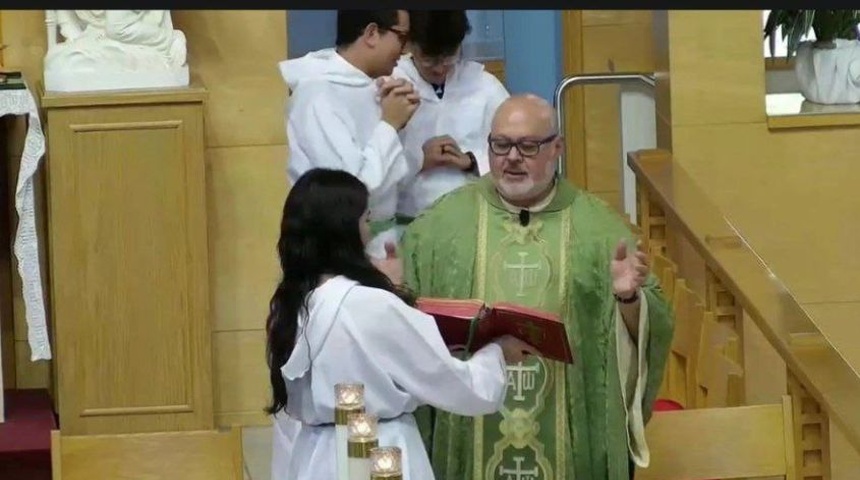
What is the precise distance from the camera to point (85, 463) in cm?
357

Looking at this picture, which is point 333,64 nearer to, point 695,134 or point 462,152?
point 462,152

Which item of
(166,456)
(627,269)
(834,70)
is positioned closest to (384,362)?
(627,269)

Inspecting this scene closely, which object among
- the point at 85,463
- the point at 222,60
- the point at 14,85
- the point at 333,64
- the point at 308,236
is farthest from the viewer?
the point at 222,60

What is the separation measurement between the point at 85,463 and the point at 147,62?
244 cm

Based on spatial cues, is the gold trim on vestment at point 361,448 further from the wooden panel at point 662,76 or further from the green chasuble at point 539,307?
the wooden panel at point 662,76

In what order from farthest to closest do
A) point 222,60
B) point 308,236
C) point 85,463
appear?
point 222,60
point 85,463
point 308,236

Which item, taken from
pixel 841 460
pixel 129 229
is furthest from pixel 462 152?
pixel 841 460

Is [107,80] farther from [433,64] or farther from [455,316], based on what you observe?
[455,316]

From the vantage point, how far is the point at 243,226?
631 centimetres

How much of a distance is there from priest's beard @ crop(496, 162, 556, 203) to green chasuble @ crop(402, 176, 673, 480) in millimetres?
67

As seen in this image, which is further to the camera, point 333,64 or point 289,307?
point 333,64

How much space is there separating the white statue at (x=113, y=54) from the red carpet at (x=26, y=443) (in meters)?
1.16

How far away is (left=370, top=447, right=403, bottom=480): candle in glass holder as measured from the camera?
166 centimetres

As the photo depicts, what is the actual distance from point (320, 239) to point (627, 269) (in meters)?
0.65
